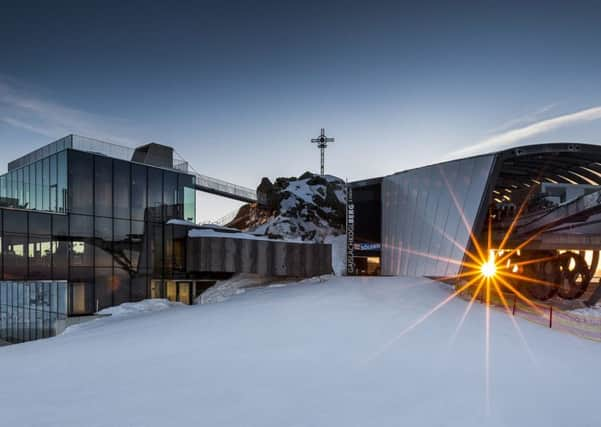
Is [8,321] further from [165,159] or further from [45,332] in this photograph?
[165,159]

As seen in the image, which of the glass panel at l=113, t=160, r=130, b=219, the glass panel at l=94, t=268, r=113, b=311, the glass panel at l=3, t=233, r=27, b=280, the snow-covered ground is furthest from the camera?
the glass panel at l=113, t=160, r=130, b=219

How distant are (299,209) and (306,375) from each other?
210 feet

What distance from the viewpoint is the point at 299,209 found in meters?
70.9

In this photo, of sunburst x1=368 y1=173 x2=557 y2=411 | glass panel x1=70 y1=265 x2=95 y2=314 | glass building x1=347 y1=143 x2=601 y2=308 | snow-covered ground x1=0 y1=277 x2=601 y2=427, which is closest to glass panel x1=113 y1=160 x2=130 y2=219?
glass panel x1=70 y1=265 x2=95 y2=314

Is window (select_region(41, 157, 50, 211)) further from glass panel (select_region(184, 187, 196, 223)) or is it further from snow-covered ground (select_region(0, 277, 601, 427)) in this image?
snow-covered ground (select_region(0, 277, 601, 427))

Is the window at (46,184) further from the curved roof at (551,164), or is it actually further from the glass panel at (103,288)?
the curved roof at (551,164)

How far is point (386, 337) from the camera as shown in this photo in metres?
9.59

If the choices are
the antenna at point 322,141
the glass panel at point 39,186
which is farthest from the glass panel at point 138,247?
the antenna at point 322,141

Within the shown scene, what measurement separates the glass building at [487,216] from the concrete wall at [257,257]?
3047 mm

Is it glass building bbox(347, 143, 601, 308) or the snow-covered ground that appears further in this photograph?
glass building bbox(347, 143, 601, 308)

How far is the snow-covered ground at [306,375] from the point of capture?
5.56 metres

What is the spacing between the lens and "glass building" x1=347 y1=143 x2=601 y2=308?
2064 centimetres

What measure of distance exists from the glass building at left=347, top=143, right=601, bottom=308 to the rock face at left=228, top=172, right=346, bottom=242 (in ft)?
118

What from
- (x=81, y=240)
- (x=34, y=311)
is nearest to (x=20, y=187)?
(x=81, y=240)
